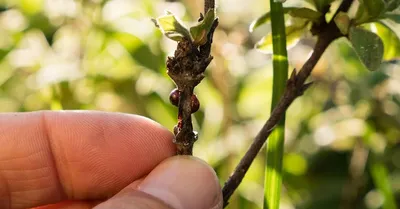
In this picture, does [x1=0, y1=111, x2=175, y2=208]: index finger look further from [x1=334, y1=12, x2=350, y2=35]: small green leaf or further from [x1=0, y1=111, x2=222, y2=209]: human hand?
[x1=334, y1=12, x2=350, y2=35]: small green leaf

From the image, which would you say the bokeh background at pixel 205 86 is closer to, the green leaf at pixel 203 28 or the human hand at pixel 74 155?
the human hand at pixel 74 155

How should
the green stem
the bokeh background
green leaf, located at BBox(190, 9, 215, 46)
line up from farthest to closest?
the bokeh background < the green stem < green leaf, located at BBox(190, 9, 215, 46)

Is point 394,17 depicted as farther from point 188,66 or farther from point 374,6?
point 188,66

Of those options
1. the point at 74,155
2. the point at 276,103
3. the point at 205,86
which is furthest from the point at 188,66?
the point at 205,86

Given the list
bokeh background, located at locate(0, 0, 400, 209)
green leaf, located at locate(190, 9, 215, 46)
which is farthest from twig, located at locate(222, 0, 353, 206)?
bokeh background, located at locate(0, 0, 400, 209)

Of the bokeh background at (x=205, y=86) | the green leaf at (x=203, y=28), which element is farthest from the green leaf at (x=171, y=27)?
the bokeh background at (x=205, y=86)

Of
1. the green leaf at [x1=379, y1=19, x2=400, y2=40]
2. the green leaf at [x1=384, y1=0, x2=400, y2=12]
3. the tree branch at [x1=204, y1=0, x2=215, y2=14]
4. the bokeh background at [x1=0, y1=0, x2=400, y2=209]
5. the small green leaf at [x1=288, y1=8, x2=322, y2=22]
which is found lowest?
the bokeh background at [x1=0, y1=0, x2=400, y2=209]
